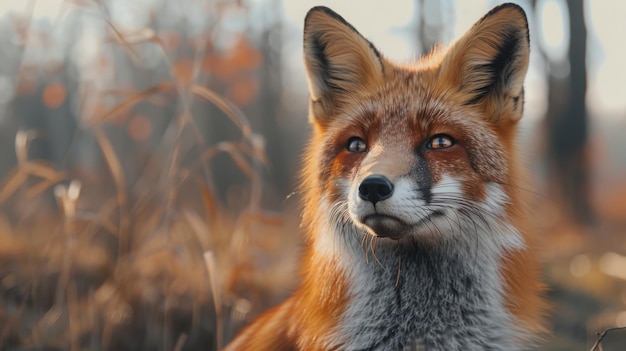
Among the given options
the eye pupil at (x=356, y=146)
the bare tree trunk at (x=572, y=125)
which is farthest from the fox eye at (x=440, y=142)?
the bare tree trunk at (x=572, y=125)

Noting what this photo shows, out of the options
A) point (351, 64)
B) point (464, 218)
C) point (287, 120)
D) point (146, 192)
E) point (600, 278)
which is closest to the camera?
point (464, 218)

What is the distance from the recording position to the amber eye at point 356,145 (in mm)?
2588

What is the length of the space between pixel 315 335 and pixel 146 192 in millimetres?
1706

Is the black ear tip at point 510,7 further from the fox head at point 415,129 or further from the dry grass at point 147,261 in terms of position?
the dry grass at point 147,261

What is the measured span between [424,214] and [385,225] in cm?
16

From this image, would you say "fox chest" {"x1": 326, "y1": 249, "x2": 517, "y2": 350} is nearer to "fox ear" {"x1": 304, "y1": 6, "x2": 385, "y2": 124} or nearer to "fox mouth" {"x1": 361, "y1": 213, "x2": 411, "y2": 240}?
"fox mouth" {"x1": 361, "y1": 213, "x2": 411, "y2": 240}

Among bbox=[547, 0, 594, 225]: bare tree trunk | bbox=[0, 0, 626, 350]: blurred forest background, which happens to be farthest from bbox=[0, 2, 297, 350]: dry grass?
bbox=[547, 0, 594, 225]: bare tree trunk

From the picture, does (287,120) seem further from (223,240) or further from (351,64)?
(351,64)

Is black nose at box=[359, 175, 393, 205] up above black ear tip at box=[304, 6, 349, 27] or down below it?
below

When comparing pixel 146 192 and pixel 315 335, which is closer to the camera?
pixel 315 335

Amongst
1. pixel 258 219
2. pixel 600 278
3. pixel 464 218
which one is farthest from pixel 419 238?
pixel 600 278

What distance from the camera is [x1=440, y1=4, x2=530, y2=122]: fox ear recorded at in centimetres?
265

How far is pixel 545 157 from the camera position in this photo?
484 inches

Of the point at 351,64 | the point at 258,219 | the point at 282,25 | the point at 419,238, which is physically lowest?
the point at 258,219
